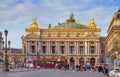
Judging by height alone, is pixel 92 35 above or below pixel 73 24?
below

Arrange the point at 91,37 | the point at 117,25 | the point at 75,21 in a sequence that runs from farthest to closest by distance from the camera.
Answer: the point at 75,21 → the point at 91,37 → the point at 117,25

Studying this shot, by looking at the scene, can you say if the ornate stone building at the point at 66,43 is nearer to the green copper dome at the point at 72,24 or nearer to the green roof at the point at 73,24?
the green roof at the point at 73,24

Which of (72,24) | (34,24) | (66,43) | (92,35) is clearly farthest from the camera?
(72,24)

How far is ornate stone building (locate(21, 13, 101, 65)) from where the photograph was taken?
17425 centimetres

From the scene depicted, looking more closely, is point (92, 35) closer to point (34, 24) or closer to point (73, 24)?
point (73, 24)

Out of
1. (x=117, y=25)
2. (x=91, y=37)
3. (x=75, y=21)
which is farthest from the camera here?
(x=75, y=21)

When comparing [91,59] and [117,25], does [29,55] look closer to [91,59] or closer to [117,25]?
[91,59]

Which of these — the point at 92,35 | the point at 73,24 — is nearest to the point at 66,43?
the point at 92,35

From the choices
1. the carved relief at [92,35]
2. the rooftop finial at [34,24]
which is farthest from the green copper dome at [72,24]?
the carved relief at [92,35]

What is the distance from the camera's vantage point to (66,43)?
178m

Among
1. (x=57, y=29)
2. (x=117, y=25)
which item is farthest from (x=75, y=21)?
(x=117, y=25)

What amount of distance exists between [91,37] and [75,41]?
27.4 ft

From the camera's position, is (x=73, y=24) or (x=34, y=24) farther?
(x=73, y=24)

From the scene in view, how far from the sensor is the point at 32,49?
182 m
